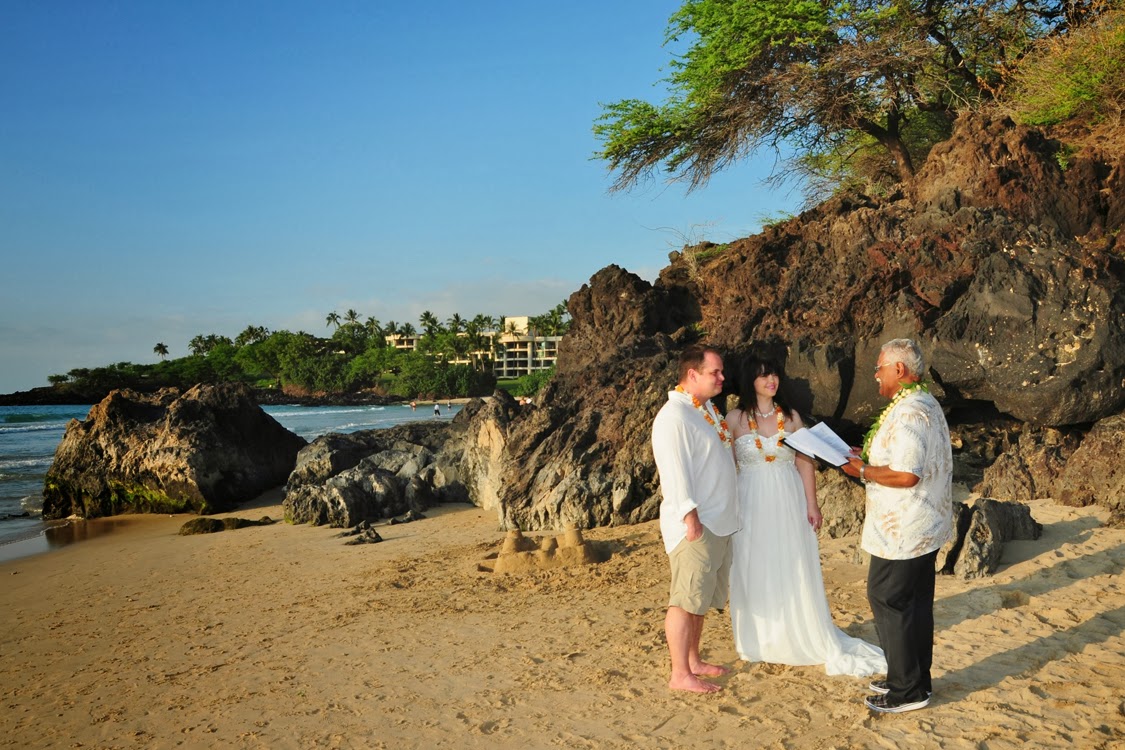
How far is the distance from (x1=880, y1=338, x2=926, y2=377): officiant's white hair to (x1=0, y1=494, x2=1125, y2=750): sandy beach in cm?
188

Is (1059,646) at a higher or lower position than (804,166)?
lower

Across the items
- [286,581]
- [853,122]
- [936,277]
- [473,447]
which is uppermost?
[853,122]

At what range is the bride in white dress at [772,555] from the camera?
17.1 ft

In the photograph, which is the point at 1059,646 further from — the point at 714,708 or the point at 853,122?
the point at 853,122

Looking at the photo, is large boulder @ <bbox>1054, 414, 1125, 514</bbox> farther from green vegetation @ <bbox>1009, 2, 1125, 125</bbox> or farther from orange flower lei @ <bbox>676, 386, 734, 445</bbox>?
green vegetation @ <bbox>1009, 2, 1125, 125</bbox>

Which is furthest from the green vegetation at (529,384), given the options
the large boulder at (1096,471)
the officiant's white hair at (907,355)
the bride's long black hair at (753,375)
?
the officiant's white hair at (907,355)

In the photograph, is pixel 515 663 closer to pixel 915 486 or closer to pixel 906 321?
pixel 915 486

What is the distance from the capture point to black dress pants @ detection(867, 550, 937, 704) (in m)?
4.30

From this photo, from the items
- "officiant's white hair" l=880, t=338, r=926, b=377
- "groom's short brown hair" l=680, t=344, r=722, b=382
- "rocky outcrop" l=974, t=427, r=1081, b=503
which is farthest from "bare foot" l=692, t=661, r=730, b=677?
"rocky outcrop" l=974, t=427, r=1081, b=503

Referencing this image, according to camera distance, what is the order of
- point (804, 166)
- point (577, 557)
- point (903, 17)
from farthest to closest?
point (804, 166) < point (903, 17) < point (577, 557)

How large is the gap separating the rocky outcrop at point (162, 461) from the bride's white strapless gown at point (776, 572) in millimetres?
14295

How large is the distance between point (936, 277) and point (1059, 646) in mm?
5579

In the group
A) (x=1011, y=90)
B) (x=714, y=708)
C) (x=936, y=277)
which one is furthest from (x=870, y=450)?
(x=1011, y=90)

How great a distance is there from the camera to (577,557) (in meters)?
8.33
